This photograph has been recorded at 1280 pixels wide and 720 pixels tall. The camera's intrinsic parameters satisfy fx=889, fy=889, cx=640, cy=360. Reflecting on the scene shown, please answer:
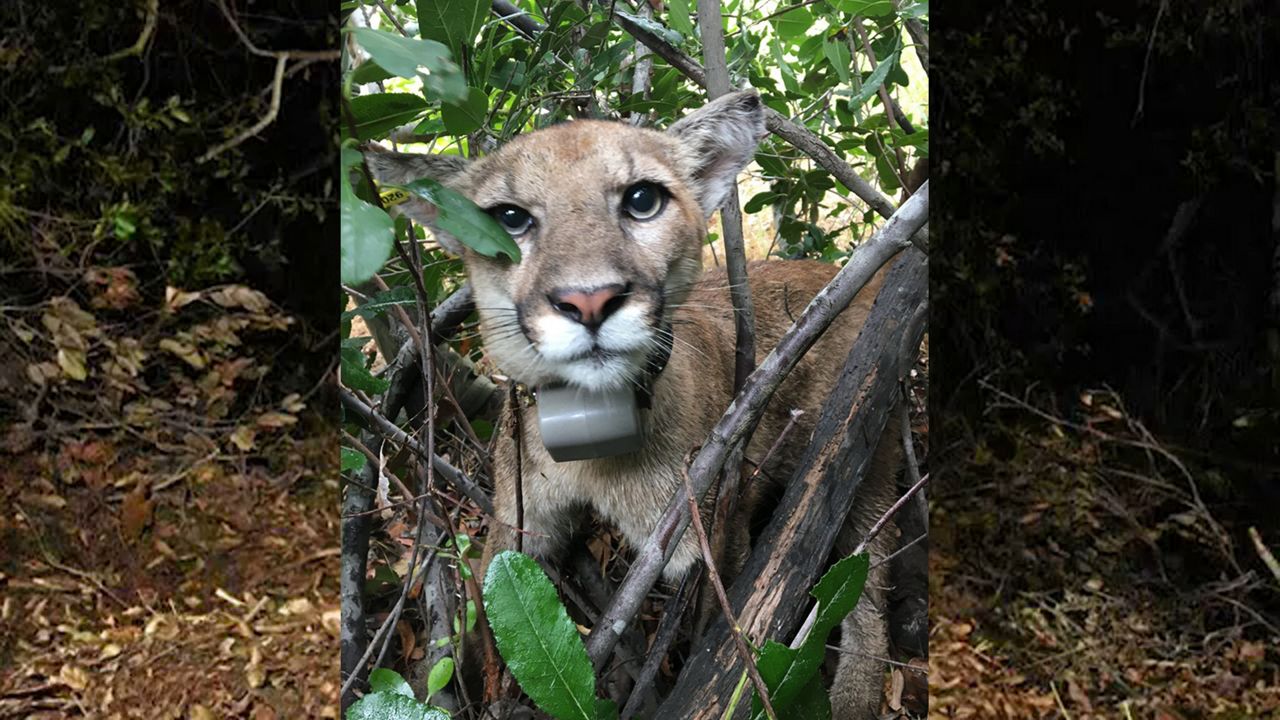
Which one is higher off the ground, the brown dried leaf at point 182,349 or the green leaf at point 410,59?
the green leaf at point 410,59

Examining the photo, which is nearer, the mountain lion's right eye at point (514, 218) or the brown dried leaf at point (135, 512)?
the brown dried leaf at point (135, 512)

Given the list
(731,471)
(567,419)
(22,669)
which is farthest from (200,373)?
(731,471)

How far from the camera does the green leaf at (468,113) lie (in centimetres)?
146

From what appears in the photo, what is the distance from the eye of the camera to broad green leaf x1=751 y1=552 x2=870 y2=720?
1174mm

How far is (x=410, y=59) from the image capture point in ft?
2.79

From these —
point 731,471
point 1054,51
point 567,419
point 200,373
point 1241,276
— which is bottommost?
point 731,471

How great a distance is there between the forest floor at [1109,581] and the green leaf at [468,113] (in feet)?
3.10

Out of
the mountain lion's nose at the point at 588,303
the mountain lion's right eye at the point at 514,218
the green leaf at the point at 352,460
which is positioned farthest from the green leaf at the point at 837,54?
the green leaf at the point at 352,460

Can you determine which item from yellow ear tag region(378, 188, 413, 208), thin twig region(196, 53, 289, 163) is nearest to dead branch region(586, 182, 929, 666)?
yellow ear tag region(378, 188, 413, 208)

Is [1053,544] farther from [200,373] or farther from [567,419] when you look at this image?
[200,373]

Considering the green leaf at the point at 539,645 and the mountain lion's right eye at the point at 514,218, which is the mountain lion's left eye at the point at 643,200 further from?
the green leaf at the point at 539,645

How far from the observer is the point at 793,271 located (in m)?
2.79

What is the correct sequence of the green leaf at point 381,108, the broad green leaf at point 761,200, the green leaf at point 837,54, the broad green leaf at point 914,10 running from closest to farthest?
the green leaf at point 381,108
the broad green leaf at point 914,10
the green leaf at point 837,54
the broad green leaf at point 761,200

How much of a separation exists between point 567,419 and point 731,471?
16.4 inches
